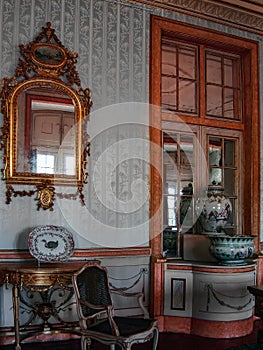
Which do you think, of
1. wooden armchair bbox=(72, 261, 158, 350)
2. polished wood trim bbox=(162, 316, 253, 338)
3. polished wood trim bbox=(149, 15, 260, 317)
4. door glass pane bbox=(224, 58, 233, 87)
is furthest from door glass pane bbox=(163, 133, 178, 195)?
wooden armchair bbox=(72, 261, 158, 350)

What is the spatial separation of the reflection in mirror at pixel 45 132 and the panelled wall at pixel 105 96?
25 cm

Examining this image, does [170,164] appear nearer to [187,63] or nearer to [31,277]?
[187,63]

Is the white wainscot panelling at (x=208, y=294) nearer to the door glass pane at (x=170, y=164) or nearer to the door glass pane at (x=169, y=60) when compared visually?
the door glass pane at (x=170, y=164)

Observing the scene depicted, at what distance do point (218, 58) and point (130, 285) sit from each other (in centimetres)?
298

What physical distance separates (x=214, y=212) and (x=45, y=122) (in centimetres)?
207

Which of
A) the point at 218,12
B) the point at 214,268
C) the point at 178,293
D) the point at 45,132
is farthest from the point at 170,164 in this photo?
the point at 218,12

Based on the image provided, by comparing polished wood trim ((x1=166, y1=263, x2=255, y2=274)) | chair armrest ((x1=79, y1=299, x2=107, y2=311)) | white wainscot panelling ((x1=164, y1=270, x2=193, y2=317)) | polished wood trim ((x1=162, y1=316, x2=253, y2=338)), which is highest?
polished wood trim ((x1=166, y1=263, x2=255, y2=274))

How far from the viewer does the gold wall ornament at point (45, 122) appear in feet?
13.8

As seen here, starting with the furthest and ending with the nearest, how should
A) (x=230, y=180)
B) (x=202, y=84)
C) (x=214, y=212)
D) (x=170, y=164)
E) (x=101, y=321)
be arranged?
(x=230, y=180)
(x=202, y=84)
(x=170, y=164)
(x=214, y=212)
(x=101, y=321)

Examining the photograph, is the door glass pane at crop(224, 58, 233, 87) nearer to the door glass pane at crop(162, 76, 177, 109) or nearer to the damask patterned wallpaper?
the door glass pane at crop(162, 76, 177, 109)

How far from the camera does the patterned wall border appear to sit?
5.11 metres

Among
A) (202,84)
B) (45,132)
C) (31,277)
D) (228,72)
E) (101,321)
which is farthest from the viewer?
(228,72)

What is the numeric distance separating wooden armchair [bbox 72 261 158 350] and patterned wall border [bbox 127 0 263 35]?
9.94 ft

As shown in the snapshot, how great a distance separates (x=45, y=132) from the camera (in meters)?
4.39
